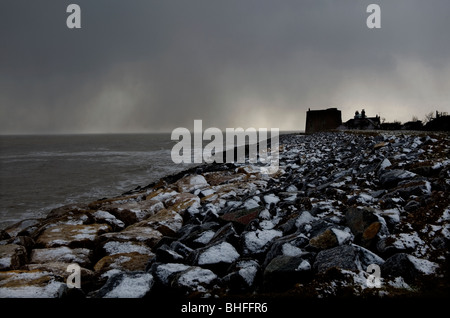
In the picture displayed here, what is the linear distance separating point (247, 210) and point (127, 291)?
2.05 meters

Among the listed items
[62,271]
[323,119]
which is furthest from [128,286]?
[323,119]

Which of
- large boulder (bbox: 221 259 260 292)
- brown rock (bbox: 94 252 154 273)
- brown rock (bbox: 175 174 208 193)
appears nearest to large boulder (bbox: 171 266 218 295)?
large boulder (bbox: 221 259 260 292)

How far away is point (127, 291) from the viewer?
187 centimetres

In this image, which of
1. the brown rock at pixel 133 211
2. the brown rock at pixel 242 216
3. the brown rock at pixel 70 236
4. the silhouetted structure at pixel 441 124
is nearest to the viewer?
the brown rock at pixel 242 216

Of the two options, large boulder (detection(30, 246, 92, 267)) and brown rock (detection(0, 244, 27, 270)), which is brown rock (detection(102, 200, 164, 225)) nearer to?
large boulder (detection(30, 246, 92, 267))

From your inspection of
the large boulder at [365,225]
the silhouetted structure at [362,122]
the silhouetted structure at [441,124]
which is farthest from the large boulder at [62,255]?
the silhouetted structure at [362,122]

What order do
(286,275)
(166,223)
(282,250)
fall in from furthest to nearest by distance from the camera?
(166,223) → (282,250) → (286,275)

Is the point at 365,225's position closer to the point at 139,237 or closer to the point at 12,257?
the point at 139,237

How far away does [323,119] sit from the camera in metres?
32.8

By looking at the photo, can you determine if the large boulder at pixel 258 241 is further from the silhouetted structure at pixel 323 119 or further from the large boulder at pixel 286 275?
the silhouetted structure at pixel 323 119

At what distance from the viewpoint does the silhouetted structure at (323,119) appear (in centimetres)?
3216

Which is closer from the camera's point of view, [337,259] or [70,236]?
[337,259]
